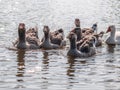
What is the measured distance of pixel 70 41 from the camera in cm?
1908

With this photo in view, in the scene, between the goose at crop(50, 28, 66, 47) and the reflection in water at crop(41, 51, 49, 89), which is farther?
the goose at crop(50, 28, 66, 47)

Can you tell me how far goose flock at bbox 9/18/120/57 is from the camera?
19.0 m

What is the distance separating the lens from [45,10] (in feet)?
110

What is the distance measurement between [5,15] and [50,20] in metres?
3.78

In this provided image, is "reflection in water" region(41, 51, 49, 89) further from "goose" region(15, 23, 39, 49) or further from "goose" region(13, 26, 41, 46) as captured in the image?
"goose" region(13, 26, 41, 46)

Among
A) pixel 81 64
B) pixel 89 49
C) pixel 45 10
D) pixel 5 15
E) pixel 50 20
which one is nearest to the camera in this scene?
pixel 81 64

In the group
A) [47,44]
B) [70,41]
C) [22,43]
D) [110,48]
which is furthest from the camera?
[110,48]

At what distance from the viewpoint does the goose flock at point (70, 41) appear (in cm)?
1905

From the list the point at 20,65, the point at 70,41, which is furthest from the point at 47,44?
the point at 20,65

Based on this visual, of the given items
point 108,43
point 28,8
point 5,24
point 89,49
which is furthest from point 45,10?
point 89,49

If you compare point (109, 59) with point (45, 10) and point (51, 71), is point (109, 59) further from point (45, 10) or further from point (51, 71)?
point (45, 10)

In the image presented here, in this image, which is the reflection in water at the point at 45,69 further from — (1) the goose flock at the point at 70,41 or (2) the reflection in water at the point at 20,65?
(1) the goose flock at the point at 70,41

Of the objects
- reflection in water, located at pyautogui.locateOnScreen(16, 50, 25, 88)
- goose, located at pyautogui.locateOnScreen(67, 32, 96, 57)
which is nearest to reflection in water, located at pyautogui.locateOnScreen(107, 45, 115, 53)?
goose, located at pyautogui.locateOnScreen(67, 32, 96, 57)

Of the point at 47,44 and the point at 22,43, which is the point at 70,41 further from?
the point at 22,43
